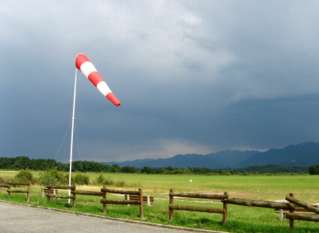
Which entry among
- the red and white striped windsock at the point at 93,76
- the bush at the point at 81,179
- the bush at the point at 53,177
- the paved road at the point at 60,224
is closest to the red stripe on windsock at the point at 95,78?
the red and white striped windsock at the point at 93,76

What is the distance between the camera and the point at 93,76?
2617cm

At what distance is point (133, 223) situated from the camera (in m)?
19.0

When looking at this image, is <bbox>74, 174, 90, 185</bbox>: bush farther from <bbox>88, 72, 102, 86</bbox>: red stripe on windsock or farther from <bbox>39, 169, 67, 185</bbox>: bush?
<bbox>88, 72, 102, 86</bbox>: red stripe on windsock

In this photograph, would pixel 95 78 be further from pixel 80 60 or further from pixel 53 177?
pixel 53 177

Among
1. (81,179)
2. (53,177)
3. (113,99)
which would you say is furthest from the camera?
(81,179)

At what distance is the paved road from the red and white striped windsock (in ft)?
19.6

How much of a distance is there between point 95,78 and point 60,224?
9267 mm

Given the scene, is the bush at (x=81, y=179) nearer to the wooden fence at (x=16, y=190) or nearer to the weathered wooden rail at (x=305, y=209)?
the wooden fence at (x=16, y=190)

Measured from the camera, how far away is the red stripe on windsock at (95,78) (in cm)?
2590

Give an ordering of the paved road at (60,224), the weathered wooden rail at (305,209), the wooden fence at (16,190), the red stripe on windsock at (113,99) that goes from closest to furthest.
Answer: the weathered wooden rail at (305,209) < the paved road at (60,224) < the red stripe on windsock at (113,99) < the wooden fence at (16,190)

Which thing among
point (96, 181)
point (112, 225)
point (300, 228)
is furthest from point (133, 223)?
point (96, 181)

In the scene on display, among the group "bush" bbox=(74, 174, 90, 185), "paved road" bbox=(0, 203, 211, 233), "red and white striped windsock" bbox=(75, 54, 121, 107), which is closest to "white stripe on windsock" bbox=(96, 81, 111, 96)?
"red and white striped windsock" bbox=(75, 54, 121, 107)

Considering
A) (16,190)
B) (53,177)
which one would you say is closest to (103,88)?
(16,190)

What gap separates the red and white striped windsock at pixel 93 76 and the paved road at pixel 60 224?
235 inches
